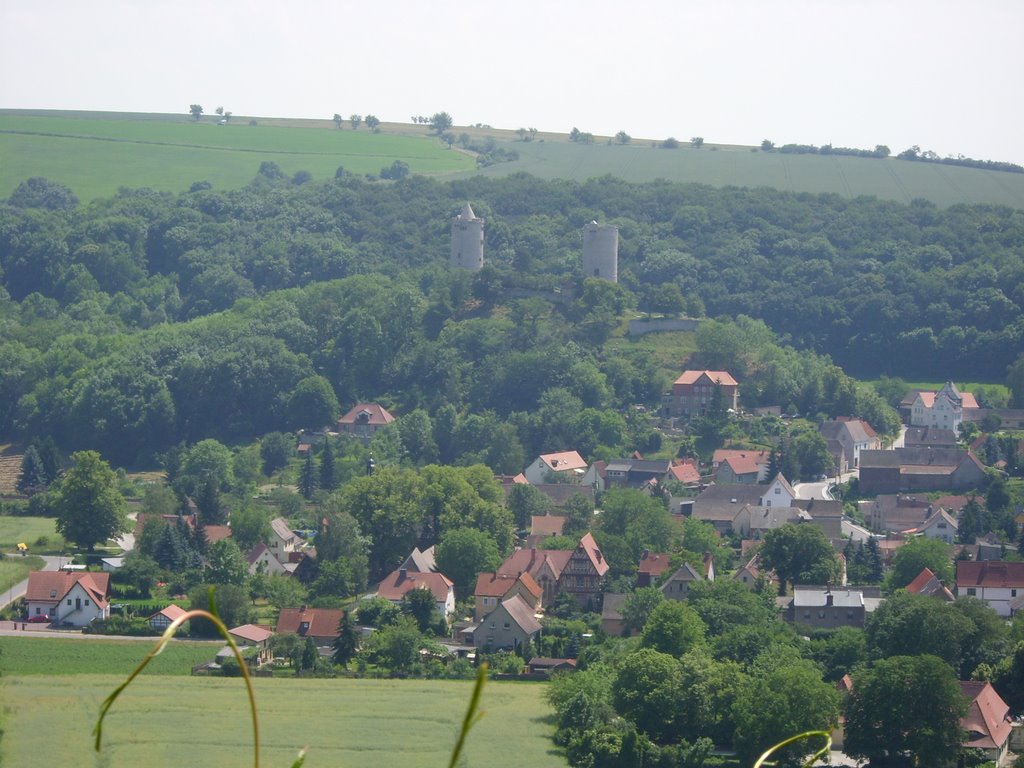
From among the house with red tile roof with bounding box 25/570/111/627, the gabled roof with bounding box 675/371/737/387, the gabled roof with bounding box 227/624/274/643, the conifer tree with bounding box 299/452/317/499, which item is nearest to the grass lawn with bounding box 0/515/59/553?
the house with red tile roof with bounding box 25/570/111/627

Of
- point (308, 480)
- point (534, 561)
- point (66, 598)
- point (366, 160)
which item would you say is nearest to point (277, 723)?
point (66, 598)

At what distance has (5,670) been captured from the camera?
39.2 m

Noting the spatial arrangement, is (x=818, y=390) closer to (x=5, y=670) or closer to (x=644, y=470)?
(x=644, y=470)

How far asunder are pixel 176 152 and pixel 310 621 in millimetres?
101557

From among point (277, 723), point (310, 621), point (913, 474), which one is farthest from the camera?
point (913, 474)

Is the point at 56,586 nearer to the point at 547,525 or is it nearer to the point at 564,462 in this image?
the point at 547,525

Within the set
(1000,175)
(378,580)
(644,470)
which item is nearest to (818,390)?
(644,470)

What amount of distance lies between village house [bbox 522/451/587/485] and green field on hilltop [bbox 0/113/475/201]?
68808mm

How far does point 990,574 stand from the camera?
47.8 meters

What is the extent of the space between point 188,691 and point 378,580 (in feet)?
50.7

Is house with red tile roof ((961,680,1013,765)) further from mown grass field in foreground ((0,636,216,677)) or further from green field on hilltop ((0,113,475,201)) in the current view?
green field on hilltop ((0,113,475,201))

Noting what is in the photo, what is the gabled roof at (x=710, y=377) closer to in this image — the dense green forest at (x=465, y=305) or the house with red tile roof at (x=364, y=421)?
the dense green forest at (x=465, y=305)

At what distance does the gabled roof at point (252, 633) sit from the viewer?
4400cm

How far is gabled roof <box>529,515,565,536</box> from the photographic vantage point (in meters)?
56.8
